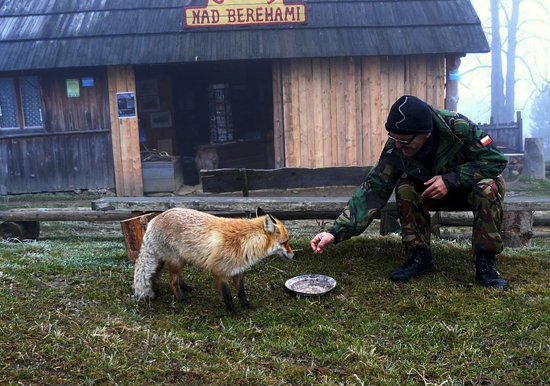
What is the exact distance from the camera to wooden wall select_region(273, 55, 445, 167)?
1467 cm

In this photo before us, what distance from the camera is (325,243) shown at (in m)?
4.93

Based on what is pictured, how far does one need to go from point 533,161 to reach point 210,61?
10661mm

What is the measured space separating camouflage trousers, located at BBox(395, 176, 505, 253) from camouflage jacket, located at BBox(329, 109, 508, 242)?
121mm

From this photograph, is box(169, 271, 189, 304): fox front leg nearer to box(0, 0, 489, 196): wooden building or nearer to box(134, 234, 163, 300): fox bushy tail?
box(134, 234, 163, 300): fox bushy tail

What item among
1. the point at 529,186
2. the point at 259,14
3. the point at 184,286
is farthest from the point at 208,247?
the point at 529,186

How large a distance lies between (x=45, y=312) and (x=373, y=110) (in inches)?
470

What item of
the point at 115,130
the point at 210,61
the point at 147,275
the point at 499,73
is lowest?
the point at 147,275

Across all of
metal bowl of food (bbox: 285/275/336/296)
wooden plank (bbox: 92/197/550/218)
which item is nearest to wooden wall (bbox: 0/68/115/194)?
wooden plank (bbox: 92/197/550/218)

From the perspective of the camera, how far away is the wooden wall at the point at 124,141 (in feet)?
48.2

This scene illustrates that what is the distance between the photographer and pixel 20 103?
1491cm

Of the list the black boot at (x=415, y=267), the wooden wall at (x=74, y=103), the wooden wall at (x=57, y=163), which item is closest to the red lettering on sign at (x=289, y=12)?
the wooden wall at (x=74, y=103)

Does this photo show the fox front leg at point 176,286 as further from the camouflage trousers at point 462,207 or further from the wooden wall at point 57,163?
the wooden wall at point 57,163

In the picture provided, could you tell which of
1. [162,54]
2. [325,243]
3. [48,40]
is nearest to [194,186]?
[162,54]

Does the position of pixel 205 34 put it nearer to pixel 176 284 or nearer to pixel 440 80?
pixel 440 80
